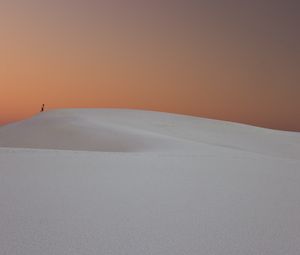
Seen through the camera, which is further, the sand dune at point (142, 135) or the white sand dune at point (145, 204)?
the sand dune at point (142, 135)

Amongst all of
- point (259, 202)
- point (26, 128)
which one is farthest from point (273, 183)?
point (26, 128)

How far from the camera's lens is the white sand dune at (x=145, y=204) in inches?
85.9

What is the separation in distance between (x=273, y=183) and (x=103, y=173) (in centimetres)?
173

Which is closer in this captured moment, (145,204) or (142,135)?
(145,204)

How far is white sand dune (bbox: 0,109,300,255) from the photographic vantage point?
2.18 meters

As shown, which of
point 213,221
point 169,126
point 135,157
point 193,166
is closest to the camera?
point 213,221

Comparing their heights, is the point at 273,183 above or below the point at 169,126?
below

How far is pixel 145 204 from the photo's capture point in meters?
3.00

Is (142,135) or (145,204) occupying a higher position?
(142,135)

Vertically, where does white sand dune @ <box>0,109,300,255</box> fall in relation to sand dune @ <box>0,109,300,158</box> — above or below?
below

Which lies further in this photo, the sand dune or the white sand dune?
the sand dune

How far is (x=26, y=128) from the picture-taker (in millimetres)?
13109

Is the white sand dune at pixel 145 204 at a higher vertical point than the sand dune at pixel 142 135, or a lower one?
lower

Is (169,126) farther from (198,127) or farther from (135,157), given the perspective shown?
(135,157)
